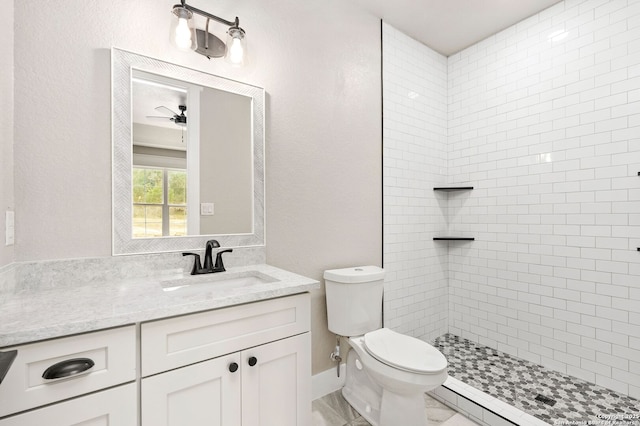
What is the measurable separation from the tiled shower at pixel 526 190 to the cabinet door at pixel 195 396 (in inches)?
61.2

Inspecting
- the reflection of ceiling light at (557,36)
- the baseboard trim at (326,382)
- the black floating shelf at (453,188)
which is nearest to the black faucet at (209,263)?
the baseboard trim at (326,382)

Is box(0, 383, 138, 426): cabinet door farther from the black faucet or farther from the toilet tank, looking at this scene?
the toilet tank

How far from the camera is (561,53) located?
2.19 meters

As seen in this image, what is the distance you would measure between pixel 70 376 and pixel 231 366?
474 mm

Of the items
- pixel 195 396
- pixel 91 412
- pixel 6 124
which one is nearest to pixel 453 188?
pixel 195 396

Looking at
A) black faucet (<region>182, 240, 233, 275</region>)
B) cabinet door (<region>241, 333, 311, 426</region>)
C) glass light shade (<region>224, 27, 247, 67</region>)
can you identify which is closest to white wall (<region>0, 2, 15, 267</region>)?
black faucet (<region>182, 240, 233, 275</region>)

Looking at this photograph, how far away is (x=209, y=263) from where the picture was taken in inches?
59.2

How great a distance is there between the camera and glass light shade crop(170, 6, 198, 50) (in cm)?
139

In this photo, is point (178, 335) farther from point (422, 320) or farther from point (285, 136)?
point (422, 320)

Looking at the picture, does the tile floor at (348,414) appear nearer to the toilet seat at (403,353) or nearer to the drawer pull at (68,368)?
the toilet seat at (403,353)

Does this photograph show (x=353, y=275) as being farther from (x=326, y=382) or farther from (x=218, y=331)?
(x=218, y=331)

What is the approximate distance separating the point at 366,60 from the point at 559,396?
266cm

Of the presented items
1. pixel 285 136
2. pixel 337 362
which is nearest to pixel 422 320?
pixel 337 362

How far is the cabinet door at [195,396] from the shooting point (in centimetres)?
96
